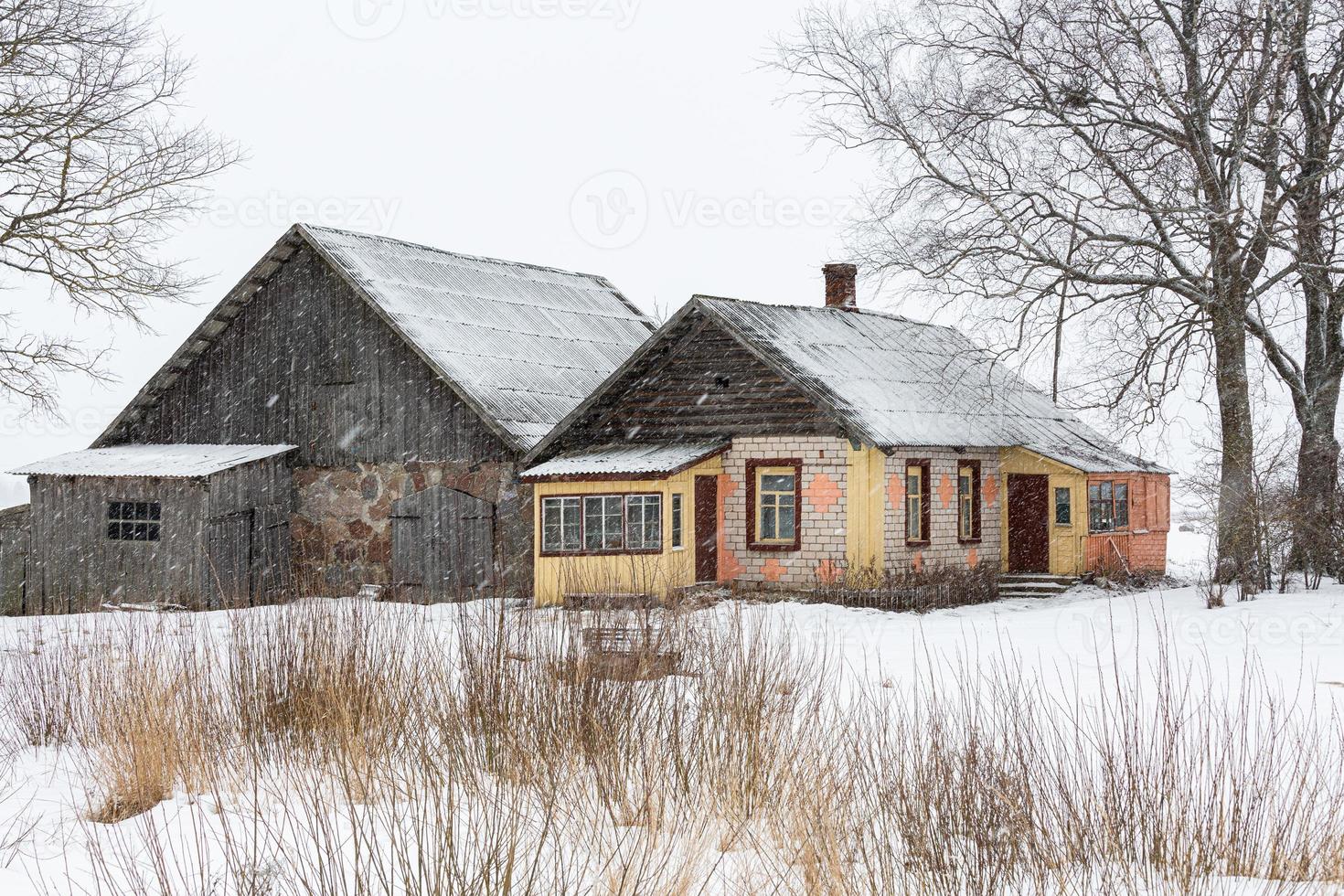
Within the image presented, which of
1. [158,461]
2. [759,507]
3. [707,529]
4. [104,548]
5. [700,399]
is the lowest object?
[104,548]

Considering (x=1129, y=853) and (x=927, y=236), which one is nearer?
(x=1129, y=853)

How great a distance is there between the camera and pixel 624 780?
6.96 m

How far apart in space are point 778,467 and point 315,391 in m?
9.07

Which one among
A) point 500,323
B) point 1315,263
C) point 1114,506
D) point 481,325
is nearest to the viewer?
point 1315,263

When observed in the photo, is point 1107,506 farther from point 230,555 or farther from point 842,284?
point 230,555

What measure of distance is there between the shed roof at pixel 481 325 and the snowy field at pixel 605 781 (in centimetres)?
1350

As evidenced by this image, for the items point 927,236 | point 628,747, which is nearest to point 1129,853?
point 628,747

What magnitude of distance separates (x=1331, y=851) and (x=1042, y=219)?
1718cm

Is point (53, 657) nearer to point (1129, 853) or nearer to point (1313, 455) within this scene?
point (1129, 853)

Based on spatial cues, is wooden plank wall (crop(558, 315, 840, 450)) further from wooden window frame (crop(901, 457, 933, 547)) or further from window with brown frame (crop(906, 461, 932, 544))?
wooden window frame (crop(901, 457, 933, 547))

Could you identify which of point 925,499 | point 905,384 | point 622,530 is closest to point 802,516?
point 925,499

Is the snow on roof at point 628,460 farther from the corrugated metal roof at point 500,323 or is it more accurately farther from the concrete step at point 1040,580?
the concrete step at point 1040,580

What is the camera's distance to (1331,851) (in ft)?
18.9

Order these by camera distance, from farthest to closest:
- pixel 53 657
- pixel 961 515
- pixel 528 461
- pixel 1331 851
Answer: pixel 961 515, pixel 528 461, pixel 53 657, pixel 1331 851
